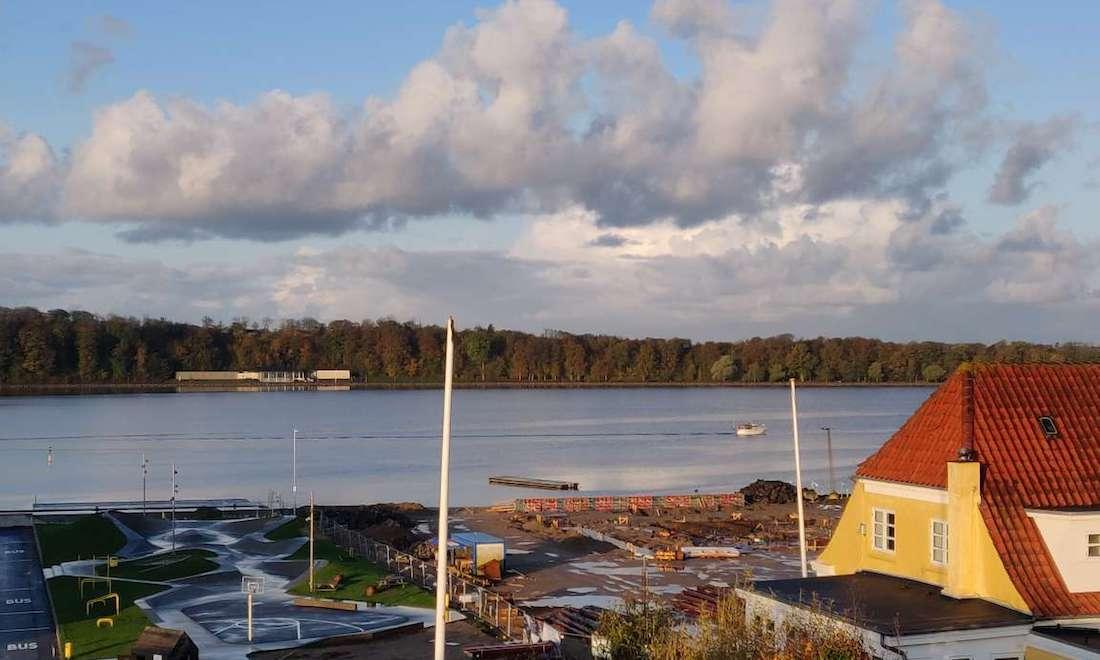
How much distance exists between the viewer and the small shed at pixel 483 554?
41625 mm

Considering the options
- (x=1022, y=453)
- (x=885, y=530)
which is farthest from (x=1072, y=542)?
(x=885, y=530)

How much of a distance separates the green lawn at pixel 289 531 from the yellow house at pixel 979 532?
27.9 m

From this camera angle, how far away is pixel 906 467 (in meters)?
28.0

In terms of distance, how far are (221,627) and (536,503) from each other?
34.5 meters

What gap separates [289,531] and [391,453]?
7132 cm

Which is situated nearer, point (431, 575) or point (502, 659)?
point (502, 659)

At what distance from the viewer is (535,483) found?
91.2 m

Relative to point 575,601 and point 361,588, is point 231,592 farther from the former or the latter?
point 575,601

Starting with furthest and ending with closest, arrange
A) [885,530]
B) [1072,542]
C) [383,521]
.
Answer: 1. [383,521]
2. [885,530]
3. [1072,542]

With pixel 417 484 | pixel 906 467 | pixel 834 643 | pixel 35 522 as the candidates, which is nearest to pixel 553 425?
pixel 417 484

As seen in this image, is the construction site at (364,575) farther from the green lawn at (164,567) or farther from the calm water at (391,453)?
the calm water at (391,453)

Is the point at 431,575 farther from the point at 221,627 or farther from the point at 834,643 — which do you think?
the point at 834,643

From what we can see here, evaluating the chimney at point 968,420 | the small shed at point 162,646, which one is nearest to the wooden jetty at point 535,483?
the chimney at point 968,420

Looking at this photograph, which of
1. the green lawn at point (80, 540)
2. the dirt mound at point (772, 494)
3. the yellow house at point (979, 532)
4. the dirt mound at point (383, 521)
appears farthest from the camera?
the dirt mound at point (772, 494)
